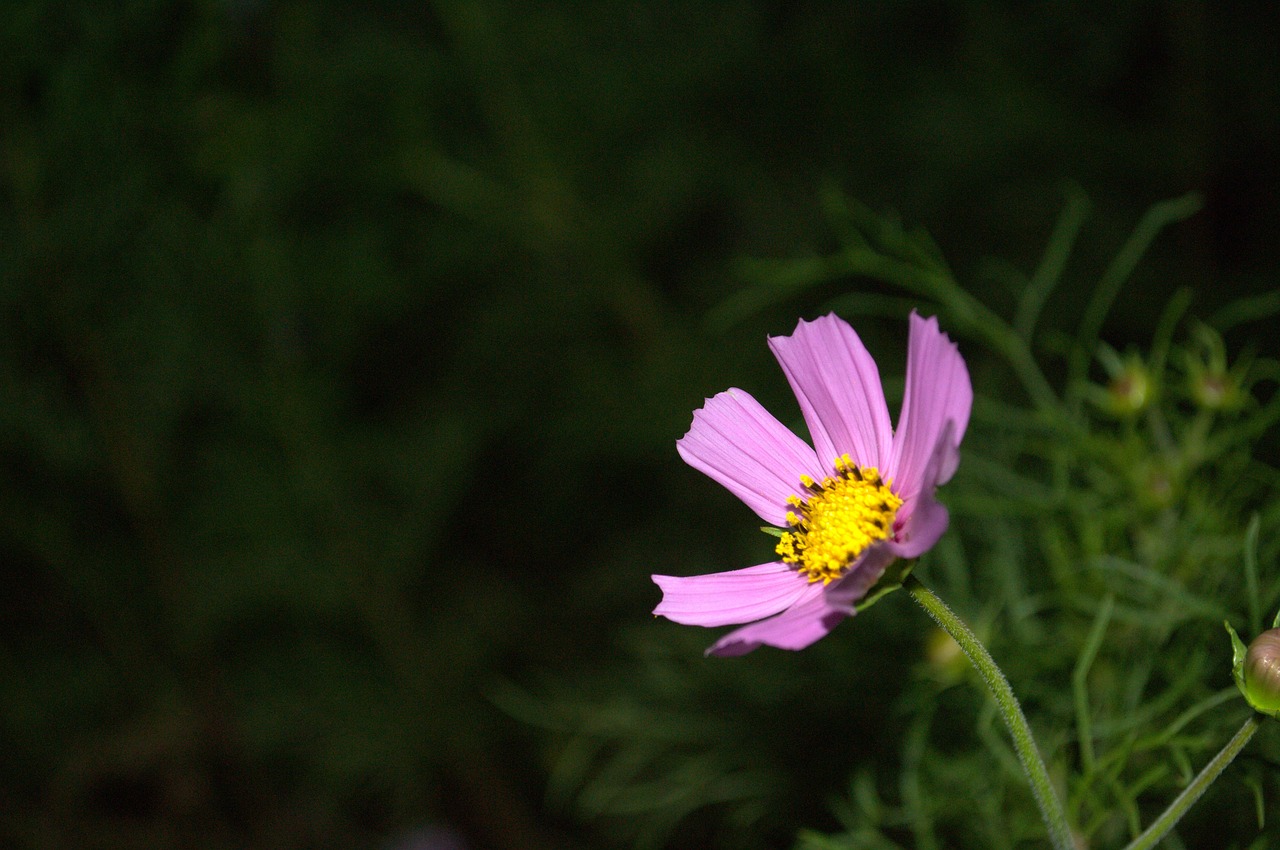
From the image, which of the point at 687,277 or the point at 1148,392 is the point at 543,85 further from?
the point at 1148,392

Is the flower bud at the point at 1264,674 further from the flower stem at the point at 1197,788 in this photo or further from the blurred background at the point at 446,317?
the blurred background at the point at 446,317

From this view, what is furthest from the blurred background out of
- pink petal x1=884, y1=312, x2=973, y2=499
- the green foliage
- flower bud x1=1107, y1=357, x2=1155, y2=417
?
pink petal x1=884, y1=312, x2=973, y2=499

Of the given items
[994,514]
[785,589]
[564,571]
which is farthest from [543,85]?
[785,589]

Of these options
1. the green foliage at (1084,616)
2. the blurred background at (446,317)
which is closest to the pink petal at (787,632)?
the green foliage at (1084,616)

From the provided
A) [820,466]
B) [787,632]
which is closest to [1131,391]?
[820,466]

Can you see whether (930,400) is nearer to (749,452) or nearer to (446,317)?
(749,452)
